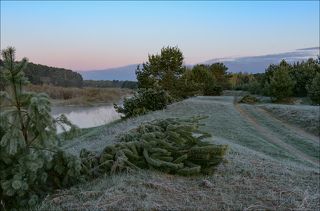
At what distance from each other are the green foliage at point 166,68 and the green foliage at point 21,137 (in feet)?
89.9

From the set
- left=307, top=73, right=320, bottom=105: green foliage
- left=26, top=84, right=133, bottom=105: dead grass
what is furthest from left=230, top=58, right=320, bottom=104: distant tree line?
left=26, top=84, right=133, bottom=105: dead grass

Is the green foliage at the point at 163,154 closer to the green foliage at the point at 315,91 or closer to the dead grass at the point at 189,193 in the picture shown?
the dead grass at the point at 189,193

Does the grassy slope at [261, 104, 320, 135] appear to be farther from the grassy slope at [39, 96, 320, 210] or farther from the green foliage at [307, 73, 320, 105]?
the grassy slope at [39, 96, 320, 210]

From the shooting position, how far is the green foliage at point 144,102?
20.8 metres

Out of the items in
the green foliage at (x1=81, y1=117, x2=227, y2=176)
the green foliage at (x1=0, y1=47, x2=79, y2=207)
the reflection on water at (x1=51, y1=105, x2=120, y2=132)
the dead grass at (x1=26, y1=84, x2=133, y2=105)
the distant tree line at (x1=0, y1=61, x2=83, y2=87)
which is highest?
the distant tree line at (x1=0, y1=61, x2=83, y2=87)

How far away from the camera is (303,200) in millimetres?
5371

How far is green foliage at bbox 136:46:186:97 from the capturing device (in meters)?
32.7

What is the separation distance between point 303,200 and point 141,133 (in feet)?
9.58

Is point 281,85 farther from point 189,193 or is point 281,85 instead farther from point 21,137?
point 21,137

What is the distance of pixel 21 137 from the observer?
4.70m

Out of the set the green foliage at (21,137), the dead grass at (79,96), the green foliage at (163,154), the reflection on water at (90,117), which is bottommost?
the reflection on water at (90,117)

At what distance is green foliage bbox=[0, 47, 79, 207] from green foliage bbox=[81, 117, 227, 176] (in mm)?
1012

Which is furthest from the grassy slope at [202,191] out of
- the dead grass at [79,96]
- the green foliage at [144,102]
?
the dead grass at [79,96]

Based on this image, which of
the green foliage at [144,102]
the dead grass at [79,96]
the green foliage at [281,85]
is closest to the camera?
the green foliage at [144,102]
